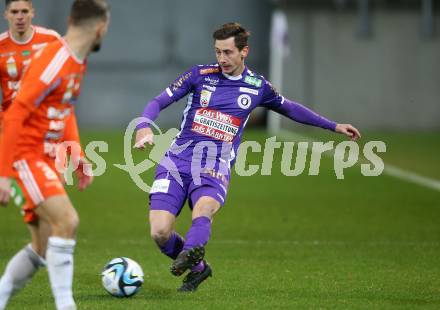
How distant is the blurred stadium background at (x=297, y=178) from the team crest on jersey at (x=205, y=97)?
1.43 metres

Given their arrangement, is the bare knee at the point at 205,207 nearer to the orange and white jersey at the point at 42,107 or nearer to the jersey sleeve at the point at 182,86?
the jersey sleeve at the point at 182,86

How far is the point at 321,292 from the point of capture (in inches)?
316

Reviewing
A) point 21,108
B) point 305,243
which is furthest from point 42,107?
point 305,243

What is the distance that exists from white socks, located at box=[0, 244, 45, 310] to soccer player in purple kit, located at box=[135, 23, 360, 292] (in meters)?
1.48

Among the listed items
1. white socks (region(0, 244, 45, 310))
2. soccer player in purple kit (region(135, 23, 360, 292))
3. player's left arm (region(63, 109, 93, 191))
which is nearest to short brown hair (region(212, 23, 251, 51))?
soccer player in purple kit (region(135, 23, 360, 292))

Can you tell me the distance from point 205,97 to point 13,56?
1.56 metres

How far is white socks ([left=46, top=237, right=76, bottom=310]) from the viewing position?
6.20 metres

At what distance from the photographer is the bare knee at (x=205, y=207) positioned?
7.92m

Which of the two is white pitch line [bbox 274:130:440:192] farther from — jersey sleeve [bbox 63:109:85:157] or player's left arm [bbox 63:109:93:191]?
jersey sleeve [bbox 63:109:85:157]

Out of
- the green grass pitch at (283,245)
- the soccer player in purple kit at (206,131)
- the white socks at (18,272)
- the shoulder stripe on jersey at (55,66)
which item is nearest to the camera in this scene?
the shoulder stripe on jersey at (55,66)

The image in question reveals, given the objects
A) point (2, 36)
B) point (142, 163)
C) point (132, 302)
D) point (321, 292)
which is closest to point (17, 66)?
point (2, 36)

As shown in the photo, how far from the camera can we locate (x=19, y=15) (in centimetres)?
827

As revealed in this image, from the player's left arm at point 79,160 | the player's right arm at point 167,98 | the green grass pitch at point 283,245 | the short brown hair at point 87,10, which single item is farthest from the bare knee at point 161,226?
the short brown hair at point 87,10

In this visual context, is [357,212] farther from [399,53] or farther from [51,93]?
[399,53]
